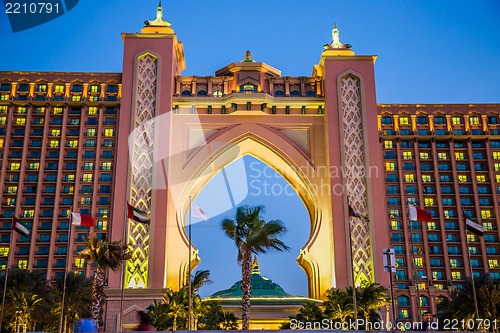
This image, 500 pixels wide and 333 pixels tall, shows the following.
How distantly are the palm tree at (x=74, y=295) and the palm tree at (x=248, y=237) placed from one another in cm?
1373

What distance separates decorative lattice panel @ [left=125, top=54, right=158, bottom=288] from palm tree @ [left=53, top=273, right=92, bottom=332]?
6.61 m

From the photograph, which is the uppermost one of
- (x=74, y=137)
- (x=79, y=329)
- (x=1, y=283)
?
(x=74, y=137)

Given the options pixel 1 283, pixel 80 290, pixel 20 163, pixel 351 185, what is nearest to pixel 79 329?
pixel 1 283

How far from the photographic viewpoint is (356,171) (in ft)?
204

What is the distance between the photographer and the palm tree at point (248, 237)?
40.9 metres

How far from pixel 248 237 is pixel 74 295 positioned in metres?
15.6

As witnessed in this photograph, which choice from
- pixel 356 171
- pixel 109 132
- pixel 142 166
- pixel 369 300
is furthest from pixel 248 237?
pixel 109 132

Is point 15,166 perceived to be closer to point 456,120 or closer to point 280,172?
point 280,172

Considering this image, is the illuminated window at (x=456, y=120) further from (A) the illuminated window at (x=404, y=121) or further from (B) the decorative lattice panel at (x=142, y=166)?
(B) the decorative lattice panel at (x=142, y=166)

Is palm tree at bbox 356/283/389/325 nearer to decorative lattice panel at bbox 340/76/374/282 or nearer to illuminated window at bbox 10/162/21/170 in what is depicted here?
decorative lattice panel at bbox 340/76/374/282

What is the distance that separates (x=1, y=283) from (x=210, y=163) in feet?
80.8

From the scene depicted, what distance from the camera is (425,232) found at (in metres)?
77.1

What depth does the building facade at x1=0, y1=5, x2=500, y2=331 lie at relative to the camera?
59.3 m

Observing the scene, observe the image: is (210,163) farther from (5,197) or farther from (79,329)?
(79,329)
